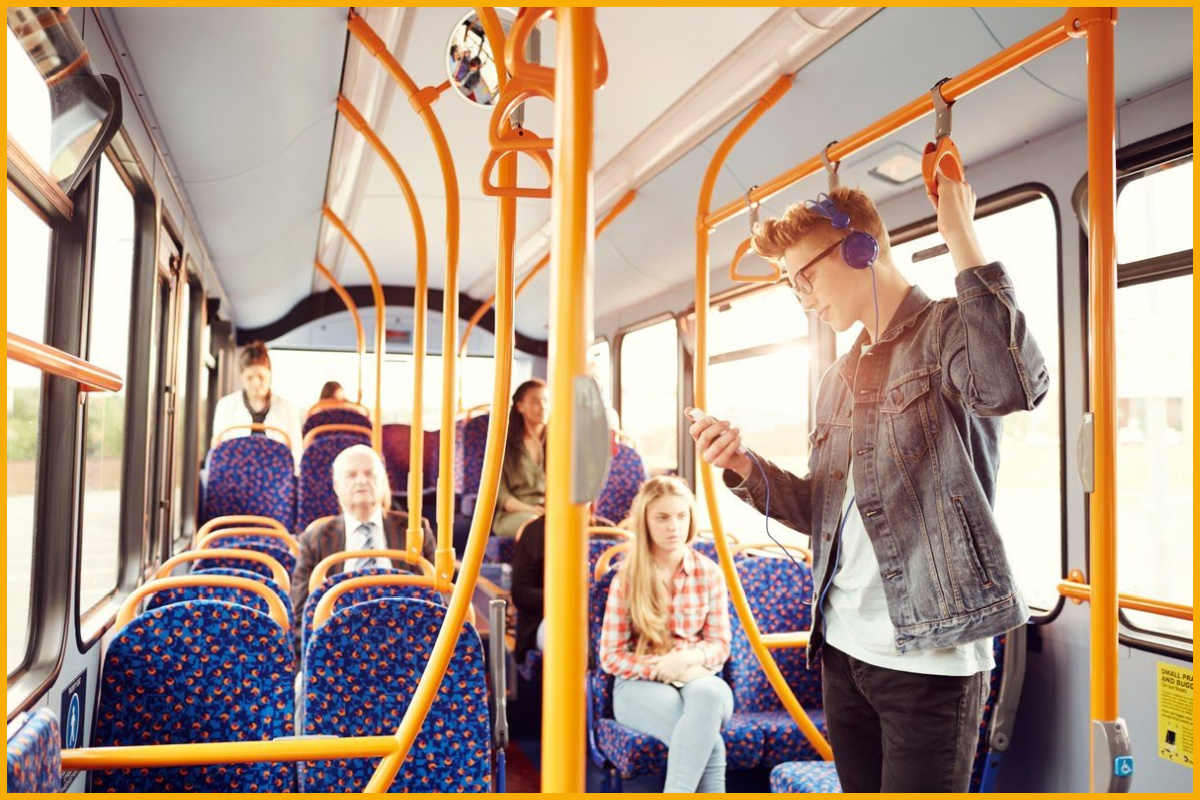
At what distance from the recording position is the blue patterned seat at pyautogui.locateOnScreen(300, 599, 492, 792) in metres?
2.05

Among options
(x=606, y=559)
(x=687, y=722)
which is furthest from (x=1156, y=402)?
(x=606, y=559)

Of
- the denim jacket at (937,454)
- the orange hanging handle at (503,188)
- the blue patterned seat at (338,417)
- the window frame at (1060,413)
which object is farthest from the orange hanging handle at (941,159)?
the blue patterned seat at (338,417)

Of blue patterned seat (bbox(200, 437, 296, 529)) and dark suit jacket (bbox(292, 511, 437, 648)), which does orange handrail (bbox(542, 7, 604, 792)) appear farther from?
blue patterned seat (bbox(200, 437, 296, 529))

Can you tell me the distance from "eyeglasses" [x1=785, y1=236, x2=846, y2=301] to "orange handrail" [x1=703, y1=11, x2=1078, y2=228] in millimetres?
361

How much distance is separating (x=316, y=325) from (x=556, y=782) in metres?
9.59

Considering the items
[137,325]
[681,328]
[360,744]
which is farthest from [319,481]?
[360,744]

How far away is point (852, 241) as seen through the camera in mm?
1529

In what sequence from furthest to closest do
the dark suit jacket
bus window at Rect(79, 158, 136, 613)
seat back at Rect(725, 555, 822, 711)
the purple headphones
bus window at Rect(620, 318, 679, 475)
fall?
bus window at Rect(620, 318, 679, 475), the dark suit jacket, bus window at Rect(79, 158, 136, 613), seat back at Rect(725, 555, 822, 711), the purple headphones

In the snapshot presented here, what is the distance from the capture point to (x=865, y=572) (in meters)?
1.49

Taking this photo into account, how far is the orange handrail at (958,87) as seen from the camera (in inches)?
57.6

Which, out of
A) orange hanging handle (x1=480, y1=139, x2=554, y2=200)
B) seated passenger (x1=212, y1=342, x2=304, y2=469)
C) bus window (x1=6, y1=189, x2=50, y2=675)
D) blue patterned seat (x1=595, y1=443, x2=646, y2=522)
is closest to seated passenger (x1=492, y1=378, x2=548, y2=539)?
blue patterned seat (x1=595, y1=443, x2=646, y2=522)

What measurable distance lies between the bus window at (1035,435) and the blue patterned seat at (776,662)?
82cm

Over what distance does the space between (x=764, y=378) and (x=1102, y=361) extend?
3.35 metres

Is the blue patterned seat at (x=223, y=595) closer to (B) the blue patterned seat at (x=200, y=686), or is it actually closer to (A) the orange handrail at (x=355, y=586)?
(A) the orange handrail at (x=355, y=586)
